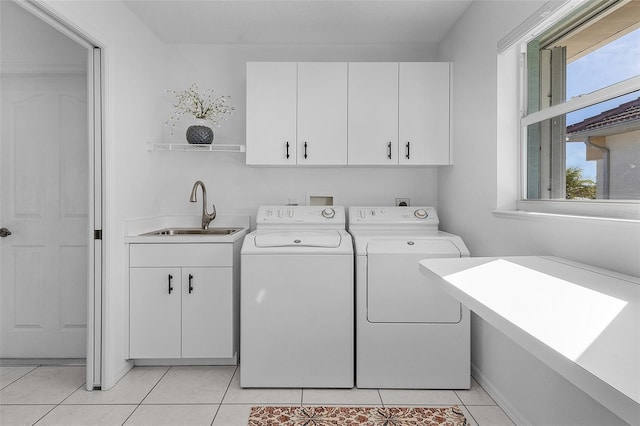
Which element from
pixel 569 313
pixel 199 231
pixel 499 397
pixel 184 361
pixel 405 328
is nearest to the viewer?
pixel 569 313

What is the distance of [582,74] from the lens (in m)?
1.60

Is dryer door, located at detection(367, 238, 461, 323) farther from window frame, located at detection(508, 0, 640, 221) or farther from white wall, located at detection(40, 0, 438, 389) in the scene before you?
white wall, located at detection(40, 0, 438, 389)

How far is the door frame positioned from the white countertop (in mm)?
222

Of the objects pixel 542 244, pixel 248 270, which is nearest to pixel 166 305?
pixel 248 270

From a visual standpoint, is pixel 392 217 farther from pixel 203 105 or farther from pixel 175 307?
pixel 203 105

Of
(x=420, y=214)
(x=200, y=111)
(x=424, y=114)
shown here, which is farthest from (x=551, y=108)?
(x=200, y=111)

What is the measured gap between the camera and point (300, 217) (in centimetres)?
278

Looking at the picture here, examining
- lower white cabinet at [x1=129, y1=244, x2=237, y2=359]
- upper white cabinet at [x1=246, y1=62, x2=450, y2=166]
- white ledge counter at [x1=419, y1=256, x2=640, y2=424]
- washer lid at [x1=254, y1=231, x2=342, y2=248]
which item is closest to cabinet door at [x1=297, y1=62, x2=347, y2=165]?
upper white cabinet at [x1=246, y1=62, x2=450, y2=166]

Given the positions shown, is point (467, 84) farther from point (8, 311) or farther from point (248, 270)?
point (8, 311)

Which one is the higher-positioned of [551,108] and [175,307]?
[551,108]

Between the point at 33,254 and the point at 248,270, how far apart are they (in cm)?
169

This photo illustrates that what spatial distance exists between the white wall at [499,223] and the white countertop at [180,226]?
1677mm

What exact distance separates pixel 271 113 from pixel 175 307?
1.57 metres

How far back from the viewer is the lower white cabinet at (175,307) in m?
2.42
